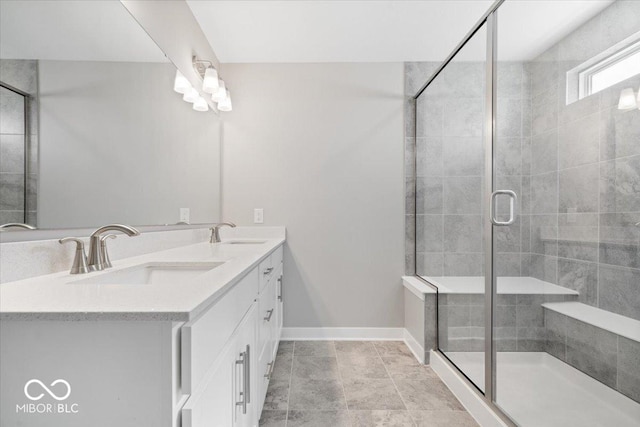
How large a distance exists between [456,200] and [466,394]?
3.71 feet

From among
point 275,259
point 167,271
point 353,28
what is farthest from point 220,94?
point 167,271

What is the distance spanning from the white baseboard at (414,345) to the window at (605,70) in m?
1.75

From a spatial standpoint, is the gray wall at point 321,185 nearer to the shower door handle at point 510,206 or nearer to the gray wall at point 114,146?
the gray wall at point 114,146

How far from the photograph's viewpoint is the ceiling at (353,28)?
1.46 metres

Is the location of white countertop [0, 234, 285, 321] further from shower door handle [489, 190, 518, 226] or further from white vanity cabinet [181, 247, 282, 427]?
shower door handle [489, 190, 518, 226]

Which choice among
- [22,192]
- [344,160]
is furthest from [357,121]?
[22,192]

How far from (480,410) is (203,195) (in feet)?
7.00

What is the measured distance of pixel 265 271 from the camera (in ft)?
5.14

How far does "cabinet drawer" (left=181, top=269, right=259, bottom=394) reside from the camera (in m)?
0.57

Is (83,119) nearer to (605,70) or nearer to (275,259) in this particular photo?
(275,259)

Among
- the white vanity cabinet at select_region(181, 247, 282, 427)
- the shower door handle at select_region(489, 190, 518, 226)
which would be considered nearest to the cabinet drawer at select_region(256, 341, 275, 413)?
the white vanity cabinet at select_region(181, 247, 282, 427)

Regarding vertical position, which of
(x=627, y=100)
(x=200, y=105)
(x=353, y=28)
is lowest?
(x=627, y=100)
